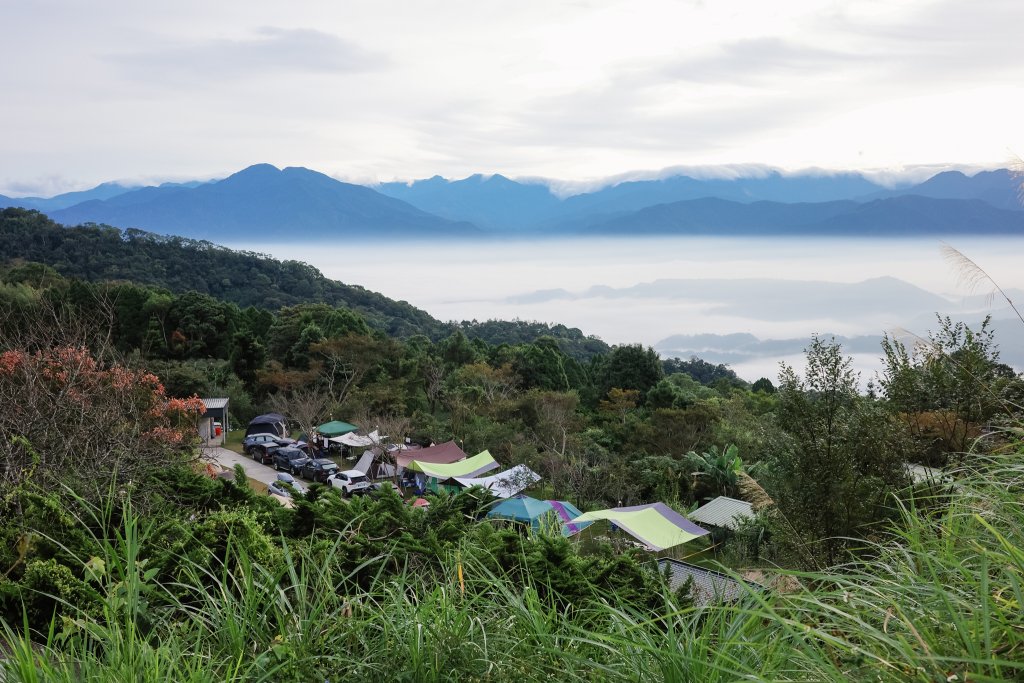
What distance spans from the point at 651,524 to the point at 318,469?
8.43m

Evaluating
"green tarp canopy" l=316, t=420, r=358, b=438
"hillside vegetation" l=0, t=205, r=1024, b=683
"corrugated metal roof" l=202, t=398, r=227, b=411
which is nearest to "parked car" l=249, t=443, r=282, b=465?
"green tarp canopy" l=316, t=420, r=358, b=438

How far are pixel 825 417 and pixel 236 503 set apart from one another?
635 cm

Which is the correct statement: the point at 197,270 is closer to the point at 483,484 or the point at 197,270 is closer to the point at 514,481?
the point at 514,481

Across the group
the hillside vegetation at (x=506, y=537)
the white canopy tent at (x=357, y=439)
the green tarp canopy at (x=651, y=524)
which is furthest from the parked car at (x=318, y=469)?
the green tarp canopy at (x=651, y=524)

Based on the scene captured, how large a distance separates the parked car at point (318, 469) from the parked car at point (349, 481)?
1.54 ft

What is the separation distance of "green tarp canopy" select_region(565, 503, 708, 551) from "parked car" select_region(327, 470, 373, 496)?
5.90 m

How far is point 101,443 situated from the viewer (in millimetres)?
4891

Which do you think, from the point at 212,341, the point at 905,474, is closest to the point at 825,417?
the point at 905,474

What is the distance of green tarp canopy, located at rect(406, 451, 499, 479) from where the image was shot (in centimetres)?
1606

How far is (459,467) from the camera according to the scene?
16516 mm

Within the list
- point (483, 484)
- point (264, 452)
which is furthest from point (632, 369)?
point (483, 484)

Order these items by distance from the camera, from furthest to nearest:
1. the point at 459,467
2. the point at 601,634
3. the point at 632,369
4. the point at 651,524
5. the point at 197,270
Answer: the point at 197,270 → the point at 632,369 → the point at 459,467 → the point at 651,524 → the point at 601,634

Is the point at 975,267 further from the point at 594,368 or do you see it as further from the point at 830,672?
the point at 594,368

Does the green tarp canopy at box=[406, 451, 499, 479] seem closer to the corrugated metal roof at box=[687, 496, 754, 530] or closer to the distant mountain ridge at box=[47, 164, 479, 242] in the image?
the corrugated metal roof at box=[687, 496, 754, 530]
